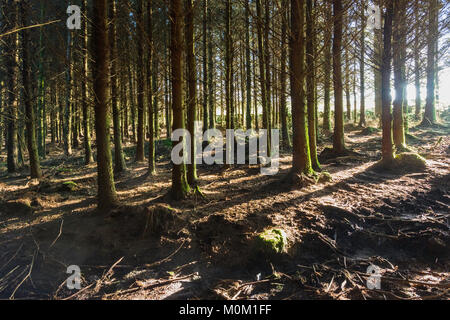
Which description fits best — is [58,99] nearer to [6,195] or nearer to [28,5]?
[28,5]

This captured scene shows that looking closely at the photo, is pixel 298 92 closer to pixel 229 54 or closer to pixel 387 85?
pixel 387 85

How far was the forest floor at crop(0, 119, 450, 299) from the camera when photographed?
3697mm

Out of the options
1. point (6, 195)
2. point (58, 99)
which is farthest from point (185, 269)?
point (58, 99)

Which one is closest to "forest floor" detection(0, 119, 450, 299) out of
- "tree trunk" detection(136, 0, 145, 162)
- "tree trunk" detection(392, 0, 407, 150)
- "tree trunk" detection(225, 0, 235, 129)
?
"tree trunk" detection(392, 0, 407, 150)

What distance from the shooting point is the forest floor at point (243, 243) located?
3.70 m

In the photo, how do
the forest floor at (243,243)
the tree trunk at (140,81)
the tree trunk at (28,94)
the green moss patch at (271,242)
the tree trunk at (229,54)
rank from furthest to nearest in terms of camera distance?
the tree trunk at (28,94)
the tree trunk at (229,54)
the tree trunk at (140,81)
the green moss patch at (271,242)
the forest floor at (243,243)

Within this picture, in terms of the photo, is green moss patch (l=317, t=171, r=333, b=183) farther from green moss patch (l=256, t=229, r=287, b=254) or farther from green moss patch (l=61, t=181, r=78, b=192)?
green moss patch (l=61, t=181, r=78, b=192)

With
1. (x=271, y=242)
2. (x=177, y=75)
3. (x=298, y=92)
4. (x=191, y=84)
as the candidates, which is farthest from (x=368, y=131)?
(x=271, y=242)

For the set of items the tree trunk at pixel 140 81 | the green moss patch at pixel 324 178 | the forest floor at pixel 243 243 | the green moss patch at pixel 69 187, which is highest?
the tree trunk at pixel 140 81

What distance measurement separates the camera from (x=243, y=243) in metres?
4.61

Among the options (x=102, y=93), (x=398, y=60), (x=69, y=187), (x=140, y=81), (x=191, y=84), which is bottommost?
(x=69, y=187)

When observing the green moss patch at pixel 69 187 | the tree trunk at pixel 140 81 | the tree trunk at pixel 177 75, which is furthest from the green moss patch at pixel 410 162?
the green moss patch at pixel 69 187

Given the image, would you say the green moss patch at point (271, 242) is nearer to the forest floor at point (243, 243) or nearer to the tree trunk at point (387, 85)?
the forest floor at point (243, 243)

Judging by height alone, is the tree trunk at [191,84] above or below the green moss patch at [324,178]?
above
